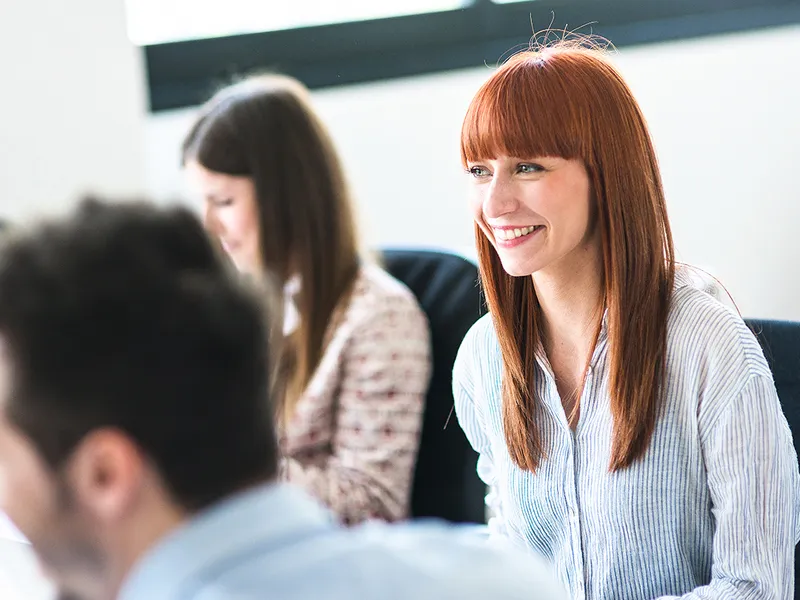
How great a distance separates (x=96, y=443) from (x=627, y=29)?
2594 millimetres

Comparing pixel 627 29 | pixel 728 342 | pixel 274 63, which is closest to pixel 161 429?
pixel 728 342

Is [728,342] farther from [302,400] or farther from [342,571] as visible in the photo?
[342,571]

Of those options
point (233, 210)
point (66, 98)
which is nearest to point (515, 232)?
point (233, 210)

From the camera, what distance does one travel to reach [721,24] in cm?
303

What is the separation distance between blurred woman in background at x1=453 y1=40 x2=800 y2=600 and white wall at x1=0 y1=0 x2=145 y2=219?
1271 millimetres

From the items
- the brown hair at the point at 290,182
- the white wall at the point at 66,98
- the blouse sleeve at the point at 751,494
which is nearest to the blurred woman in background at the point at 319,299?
the brown hair at the point at 290,182

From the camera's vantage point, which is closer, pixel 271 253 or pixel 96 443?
pixel 96 443

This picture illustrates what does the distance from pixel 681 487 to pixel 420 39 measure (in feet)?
6.09

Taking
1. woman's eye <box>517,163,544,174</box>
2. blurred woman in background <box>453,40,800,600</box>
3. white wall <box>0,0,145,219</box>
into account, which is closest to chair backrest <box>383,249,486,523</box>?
blurred woman in background <box>453,40,800,600</box>

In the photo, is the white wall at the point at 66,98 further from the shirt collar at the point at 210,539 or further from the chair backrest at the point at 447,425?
the shirt collar at the point at 210,539

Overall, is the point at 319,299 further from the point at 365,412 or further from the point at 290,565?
the point at 290,565

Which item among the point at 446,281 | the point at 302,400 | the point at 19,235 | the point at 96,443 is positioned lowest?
the point at 302,400

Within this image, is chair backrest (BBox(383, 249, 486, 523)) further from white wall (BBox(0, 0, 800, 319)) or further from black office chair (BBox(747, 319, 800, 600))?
white wall (BBox(0, 0, 800, 319))

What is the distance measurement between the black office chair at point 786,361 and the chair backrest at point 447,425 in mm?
432
